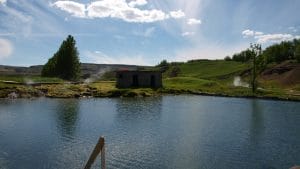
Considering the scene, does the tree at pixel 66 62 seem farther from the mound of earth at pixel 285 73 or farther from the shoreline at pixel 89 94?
the mound of earth at pixel 285 73

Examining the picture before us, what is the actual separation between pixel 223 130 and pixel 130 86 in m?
64.9

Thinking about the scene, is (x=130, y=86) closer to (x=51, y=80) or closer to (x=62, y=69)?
(x=51, y=80)

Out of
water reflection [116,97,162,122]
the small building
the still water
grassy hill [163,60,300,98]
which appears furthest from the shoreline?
the still water

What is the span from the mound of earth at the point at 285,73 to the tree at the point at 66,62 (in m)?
82.0

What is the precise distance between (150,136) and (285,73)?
125 metres

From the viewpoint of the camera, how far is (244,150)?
3994 centimetres

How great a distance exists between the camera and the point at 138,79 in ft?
380

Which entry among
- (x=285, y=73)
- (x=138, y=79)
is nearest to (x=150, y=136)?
(x=138, y=79)

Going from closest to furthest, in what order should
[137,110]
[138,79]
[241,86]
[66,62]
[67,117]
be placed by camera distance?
[67,117] → [137,110] → [138,79] → [241,86] → [66,62]

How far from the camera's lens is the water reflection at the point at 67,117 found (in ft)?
162

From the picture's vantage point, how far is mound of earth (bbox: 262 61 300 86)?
14262cm

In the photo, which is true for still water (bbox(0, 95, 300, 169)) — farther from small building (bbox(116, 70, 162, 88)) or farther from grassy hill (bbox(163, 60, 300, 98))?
small building (bbox(116, 70, 162, 88))

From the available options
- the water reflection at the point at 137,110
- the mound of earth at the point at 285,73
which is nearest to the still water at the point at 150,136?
the water reflection at the point at 137,110

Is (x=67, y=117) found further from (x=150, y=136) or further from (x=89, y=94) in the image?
(x=89, y=94)
